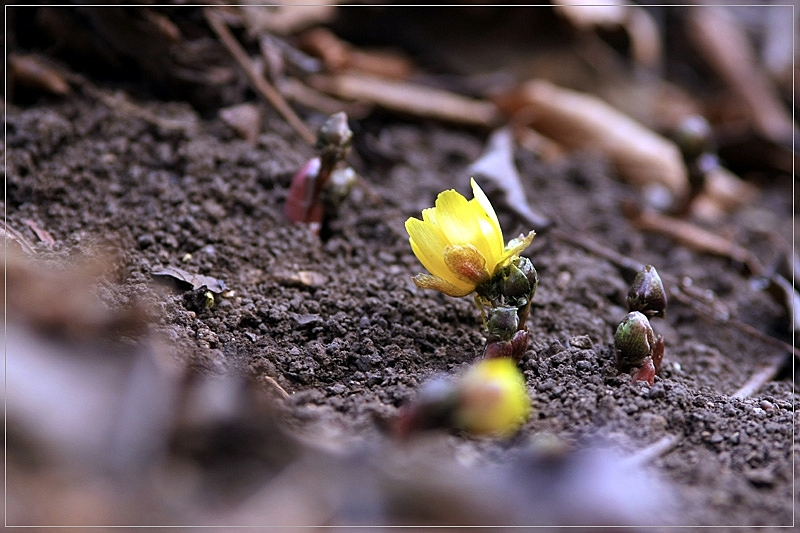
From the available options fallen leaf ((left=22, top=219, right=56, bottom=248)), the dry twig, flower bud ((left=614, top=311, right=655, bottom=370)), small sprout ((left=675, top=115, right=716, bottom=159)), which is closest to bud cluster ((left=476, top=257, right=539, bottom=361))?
flower bud ((left=614, top=311, right=655, bottom=370))

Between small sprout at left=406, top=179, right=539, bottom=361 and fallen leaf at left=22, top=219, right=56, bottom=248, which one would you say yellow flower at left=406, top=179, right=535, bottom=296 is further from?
fallen leaf at left=22, top=219, right=56, bottom=248

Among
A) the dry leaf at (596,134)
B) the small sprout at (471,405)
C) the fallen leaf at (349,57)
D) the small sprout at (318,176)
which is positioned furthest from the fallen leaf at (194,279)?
the dry leaf at (596,134)

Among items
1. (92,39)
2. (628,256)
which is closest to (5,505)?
(92,39)

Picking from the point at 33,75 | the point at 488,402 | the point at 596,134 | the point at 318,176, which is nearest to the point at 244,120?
the point at 318,176

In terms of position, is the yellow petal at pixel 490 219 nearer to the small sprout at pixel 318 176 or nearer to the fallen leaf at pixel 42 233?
the small sprout at pixel 318 176

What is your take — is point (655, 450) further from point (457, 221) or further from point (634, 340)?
point (457, 221)
